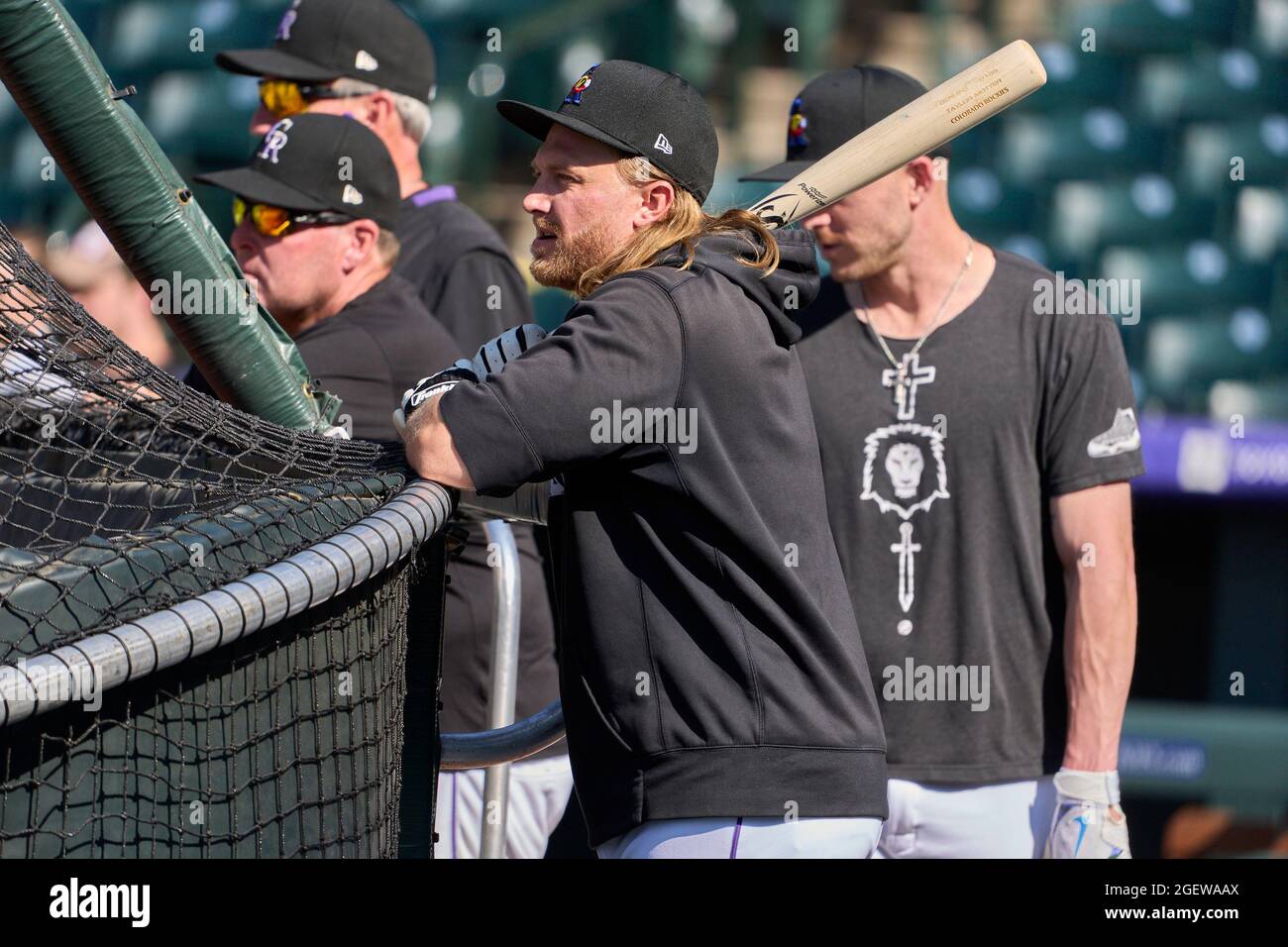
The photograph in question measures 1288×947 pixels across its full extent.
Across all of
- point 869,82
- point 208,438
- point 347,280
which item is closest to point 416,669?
point 208,438

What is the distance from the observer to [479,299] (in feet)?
9.31

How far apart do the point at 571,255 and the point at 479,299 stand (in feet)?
3.30

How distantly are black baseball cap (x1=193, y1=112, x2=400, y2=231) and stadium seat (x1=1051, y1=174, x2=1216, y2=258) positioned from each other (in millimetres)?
3656

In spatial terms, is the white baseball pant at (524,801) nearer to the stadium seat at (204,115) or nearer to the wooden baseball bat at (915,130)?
the wooden baseball bat at (915,130)

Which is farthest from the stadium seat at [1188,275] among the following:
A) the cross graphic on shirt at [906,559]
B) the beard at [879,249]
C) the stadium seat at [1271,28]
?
the cross graphic on shirt at [906,559]

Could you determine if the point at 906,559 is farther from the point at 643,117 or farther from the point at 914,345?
the point at 643,117

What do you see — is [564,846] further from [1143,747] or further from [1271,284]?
[1271,284]

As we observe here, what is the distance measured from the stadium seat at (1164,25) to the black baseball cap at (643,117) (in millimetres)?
4482

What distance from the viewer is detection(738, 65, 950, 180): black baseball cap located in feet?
8.68

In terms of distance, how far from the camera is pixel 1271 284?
5.62 metres

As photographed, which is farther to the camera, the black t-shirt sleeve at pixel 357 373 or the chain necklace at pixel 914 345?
the chain necklace at pixel 914 345

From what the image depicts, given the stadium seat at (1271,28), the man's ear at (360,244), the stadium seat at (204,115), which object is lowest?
the man's ear at (360,244)

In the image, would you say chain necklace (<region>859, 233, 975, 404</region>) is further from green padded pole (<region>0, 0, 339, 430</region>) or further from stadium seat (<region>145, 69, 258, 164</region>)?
stadium seat (<region>145, 69, 258, 164</region>)

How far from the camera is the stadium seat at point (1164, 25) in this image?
5855mm
